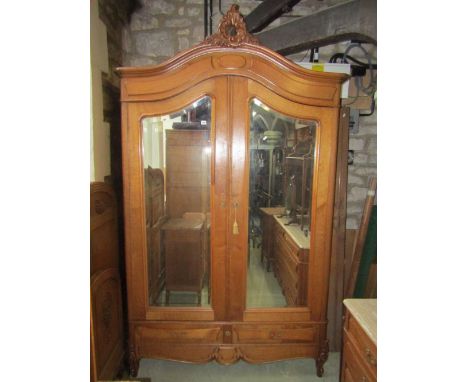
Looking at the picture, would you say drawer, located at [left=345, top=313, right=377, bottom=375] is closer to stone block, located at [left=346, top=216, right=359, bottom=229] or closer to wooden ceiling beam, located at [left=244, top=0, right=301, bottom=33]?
stone block, located at [left=346, top=216, right=359, bottom=229]

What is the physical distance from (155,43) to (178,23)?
0.23 meters

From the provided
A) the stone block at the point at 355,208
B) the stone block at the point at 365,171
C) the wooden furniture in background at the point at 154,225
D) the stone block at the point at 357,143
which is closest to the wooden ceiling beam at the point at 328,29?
the stone block at the point at 357,143

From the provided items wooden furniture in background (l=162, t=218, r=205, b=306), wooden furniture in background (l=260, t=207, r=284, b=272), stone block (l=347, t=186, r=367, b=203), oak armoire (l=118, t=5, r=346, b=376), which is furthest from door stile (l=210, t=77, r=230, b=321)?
stone block (l=347, t=186, r=367, b=203)

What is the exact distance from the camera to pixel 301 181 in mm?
1621

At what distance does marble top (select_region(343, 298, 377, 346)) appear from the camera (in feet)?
3.27

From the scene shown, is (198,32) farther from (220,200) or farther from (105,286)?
(105,286)

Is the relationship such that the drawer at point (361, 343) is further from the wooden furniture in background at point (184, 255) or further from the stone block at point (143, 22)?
the stone block at point (143, 22)

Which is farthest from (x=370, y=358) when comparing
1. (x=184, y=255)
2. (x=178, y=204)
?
(x=178, y=204)

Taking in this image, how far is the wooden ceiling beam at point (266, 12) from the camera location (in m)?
1.83

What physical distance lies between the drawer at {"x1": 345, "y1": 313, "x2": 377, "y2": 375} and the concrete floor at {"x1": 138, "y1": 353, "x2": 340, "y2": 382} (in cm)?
80

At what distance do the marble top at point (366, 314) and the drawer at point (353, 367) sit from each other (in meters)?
0.15
